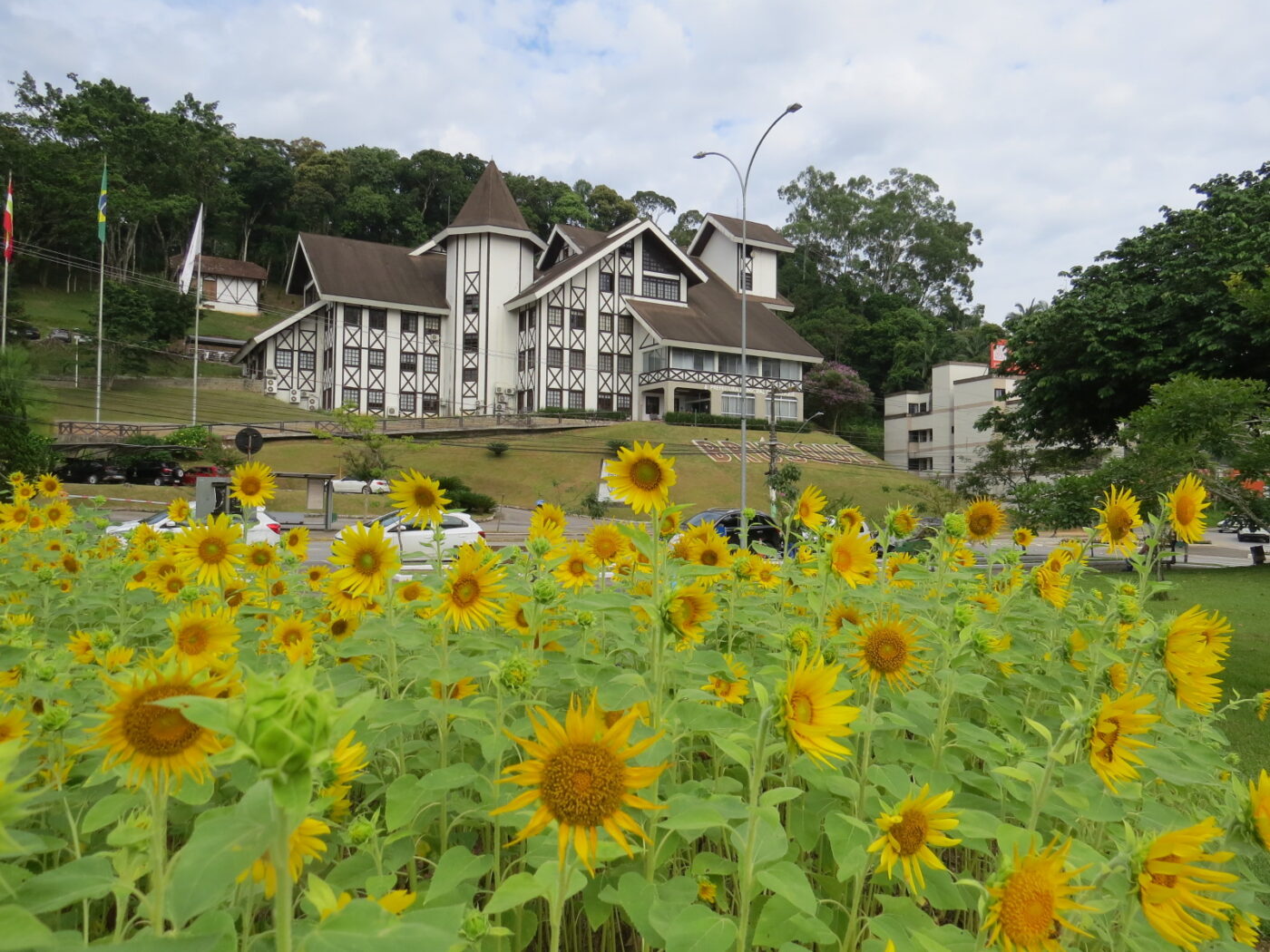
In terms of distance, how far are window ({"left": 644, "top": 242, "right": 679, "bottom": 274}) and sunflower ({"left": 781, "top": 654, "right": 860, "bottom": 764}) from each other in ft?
135

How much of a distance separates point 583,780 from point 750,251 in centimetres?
5130

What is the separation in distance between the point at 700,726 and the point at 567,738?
61 centimetres

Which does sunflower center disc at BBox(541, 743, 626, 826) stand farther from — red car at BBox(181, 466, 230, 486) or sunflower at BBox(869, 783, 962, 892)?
red car at BBox(181, 466, 230, 486)

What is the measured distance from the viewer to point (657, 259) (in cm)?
4144

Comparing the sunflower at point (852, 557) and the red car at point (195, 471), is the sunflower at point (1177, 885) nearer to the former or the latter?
the sunflower at point (852, 557)

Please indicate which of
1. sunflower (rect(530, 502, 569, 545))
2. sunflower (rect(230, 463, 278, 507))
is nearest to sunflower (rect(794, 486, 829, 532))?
sunflower (rect(530, 502, 569, 545))

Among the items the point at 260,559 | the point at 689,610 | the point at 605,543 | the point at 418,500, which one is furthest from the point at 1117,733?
the point at 260,559

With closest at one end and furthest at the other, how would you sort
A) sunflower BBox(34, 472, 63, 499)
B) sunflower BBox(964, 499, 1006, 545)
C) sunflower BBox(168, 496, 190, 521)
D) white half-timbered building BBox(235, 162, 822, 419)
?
sunflower BBox(964, 499, 1006, 545)
sunflower BBox(168, 496, 190, 521)
sunflower BBox(34, 472, 63, 499)
white half-timbered building BBox(235, 162, 822, 419)

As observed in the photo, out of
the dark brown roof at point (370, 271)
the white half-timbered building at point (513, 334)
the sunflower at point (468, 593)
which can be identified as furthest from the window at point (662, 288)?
the sunflower at point (468, 593)

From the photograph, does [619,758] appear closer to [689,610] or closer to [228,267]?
[689,610]

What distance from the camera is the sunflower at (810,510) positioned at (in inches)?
119

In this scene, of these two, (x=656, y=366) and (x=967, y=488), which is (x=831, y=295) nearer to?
(x=656, y=366)

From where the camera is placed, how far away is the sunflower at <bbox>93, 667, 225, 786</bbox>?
101 cm

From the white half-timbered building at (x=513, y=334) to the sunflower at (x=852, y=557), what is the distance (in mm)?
36752
